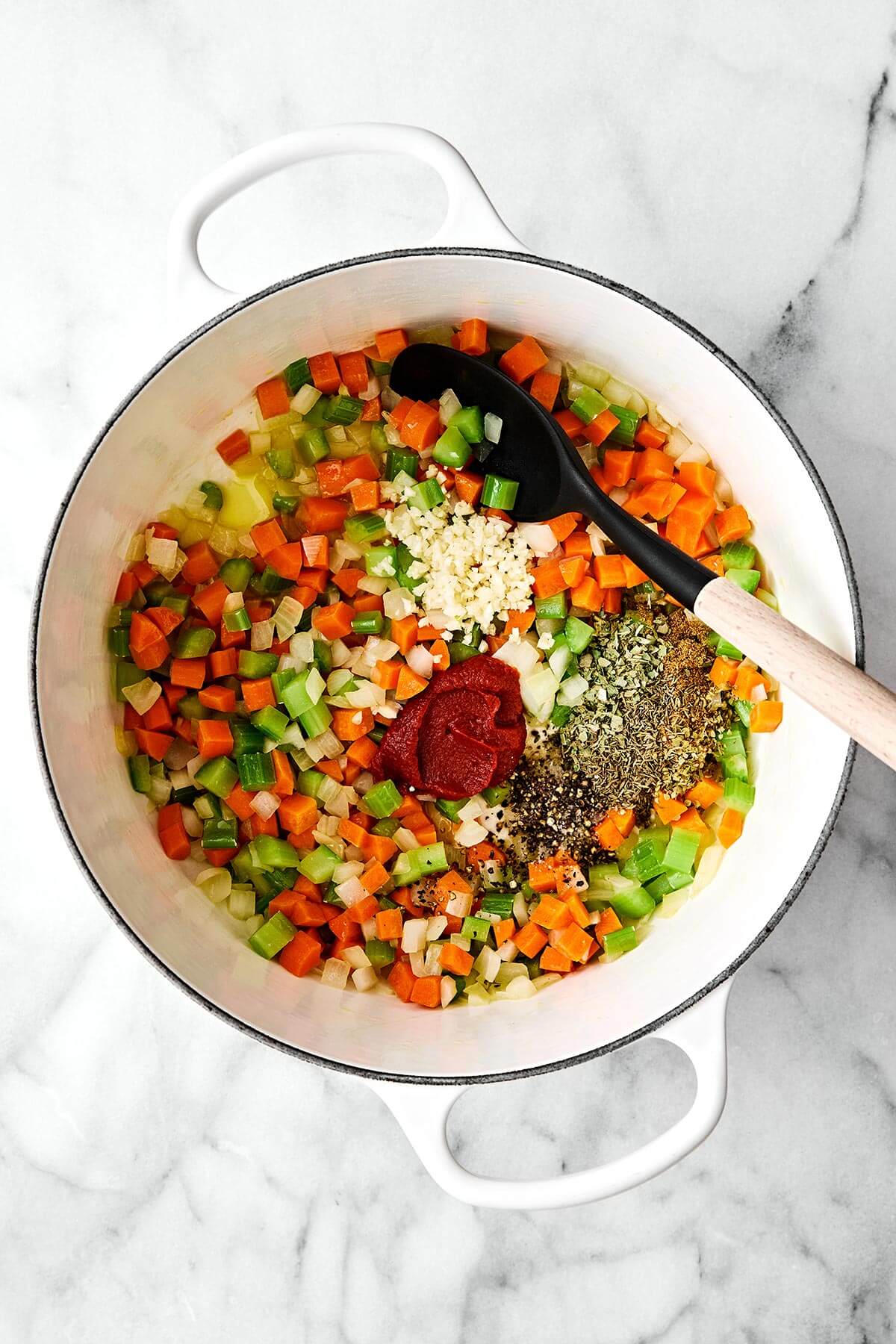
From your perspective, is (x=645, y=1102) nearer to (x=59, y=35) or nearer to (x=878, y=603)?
(x=878, y=603)

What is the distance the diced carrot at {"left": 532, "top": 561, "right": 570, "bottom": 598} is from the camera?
5.39ft

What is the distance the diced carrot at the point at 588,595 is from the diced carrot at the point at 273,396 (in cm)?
55

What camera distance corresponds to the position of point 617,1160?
1391mm

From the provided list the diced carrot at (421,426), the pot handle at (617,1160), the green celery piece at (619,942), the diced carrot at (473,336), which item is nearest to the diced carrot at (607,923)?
the green celery piece at (619,942)

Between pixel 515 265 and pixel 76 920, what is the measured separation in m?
1.24

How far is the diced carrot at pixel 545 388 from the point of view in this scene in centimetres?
160

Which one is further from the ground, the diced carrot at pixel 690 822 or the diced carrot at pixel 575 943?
the diced carrot at pixel 690 822

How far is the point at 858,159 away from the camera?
1702mm

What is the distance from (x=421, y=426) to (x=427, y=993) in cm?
89

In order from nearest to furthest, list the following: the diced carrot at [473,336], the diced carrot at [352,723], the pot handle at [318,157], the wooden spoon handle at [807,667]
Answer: the wooden spoon handle at [807,667]
the pot handle at [318,157]
the diced carrot at [473,336]
the diced carrot at [352,723]

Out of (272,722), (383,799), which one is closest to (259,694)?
(272,722)

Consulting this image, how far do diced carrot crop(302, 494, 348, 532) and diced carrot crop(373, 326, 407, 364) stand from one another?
0.25 meters

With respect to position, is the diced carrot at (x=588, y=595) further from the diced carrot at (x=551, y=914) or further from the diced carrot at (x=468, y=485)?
the diced carrot at (x=551, y=914)

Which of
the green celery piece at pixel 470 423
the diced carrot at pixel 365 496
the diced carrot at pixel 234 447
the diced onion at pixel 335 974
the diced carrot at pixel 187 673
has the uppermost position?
the green celery piece at pixel 470 423
